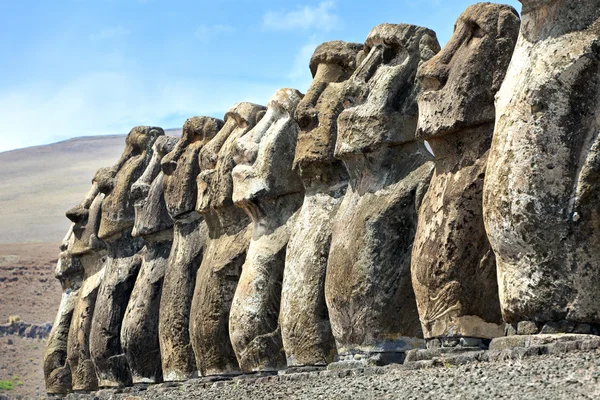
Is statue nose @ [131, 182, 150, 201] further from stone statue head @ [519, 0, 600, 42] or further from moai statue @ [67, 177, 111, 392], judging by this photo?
stone statue head @ [519, 0, 600, 42]

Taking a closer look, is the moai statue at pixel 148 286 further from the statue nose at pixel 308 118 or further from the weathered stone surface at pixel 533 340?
the weathered stone surface at pixel 533 340

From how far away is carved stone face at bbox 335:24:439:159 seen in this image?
12484mm

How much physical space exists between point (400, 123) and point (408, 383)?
153 inches

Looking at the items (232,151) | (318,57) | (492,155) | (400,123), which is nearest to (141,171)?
(232,151)

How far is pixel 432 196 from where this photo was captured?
11.2 m

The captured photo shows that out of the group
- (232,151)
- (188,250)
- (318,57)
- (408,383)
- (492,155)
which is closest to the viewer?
(408,383)

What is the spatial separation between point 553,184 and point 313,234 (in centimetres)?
430

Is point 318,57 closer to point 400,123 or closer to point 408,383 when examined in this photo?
point 400,123

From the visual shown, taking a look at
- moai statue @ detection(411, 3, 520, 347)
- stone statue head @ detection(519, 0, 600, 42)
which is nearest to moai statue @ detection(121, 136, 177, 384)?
moai statue @ detection(411, 3, 520, 347)

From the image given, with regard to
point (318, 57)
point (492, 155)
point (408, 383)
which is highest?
point (318, 57)

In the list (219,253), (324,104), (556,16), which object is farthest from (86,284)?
(556,16)

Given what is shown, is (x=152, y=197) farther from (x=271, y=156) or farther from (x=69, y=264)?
(x=69, y=264)

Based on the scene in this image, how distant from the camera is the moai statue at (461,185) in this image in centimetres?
1074

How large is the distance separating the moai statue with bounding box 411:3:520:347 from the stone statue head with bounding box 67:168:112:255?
9708 mm
